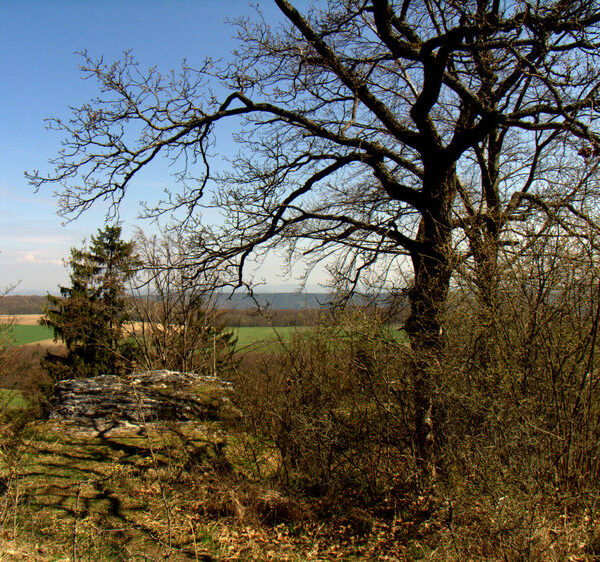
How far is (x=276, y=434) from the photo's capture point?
6398 millimetres

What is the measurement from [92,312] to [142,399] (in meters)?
15.6

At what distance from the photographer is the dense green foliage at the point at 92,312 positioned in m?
20.0

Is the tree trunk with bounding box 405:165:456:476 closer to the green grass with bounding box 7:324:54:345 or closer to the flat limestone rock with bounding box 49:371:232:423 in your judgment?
the flat limestone rock with bounding box 49:371:232:423

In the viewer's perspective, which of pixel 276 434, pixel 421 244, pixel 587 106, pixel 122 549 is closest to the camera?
pixel 122 549

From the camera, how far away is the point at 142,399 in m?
7.81

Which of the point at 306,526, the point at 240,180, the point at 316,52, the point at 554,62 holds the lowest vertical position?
the point at 306,526

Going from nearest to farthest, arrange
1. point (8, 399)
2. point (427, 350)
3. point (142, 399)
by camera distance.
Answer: point (427, 350), point (142, 399), point (8, 399)

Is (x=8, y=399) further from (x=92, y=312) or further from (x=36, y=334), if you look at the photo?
(x=36, y=334)

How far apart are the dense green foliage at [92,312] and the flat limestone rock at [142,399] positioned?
11.0 meters

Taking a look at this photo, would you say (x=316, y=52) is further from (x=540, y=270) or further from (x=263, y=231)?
(x=540, y=270)

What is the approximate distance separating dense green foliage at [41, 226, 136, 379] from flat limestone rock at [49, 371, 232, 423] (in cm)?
1099

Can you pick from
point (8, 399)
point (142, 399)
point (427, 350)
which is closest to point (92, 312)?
point (8, 399)

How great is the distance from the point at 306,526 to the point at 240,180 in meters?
5.58

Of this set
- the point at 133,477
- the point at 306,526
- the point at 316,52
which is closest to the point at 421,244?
the point at 316,52
